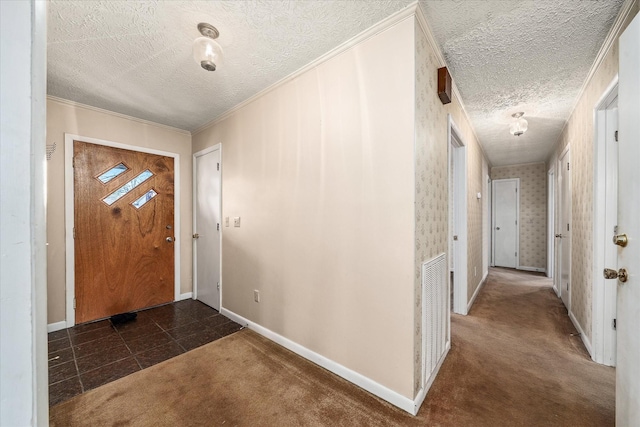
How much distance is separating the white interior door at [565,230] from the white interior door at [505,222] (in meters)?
1.93

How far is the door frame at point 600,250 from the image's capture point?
1996 millimetres

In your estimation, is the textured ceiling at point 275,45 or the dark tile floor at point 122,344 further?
the dark tile floor at point 122,344

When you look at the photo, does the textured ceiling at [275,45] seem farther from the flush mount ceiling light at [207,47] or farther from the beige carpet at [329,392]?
the beige carpet at [329,392]

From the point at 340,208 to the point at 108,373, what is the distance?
6.94 ft

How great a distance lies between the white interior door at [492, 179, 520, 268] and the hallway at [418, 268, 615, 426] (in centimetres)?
289

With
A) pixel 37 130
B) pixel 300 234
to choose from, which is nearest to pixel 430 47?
pixel 300 234

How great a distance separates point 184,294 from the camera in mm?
3482

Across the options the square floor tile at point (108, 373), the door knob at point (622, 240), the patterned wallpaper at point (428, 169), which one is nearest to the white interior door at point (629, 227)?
the door knob at point (622, 240)

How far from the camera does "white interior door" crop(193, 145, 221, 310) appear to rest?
310cm

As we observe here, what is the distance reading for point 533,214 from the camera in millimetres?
5387

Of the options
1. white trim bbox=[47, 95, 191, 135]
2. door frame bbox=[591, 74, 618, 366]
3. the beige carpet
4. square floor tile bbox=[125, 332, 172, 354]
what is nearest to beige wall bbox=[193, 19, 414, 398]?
the beige carpet

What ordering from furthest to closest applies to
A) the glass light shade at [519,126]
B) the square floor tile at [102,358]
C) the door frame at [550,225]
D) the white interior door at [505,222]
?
the white interior door at [505,222]
the door frame at [550,225]
the glass light shade at [519,126]
the square floor tile at [102,358]

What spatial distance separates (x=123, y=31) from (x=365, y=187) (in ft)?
6.19

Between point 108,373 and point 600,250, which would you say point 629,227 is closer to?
point 600,250
